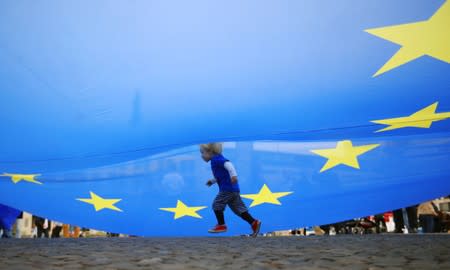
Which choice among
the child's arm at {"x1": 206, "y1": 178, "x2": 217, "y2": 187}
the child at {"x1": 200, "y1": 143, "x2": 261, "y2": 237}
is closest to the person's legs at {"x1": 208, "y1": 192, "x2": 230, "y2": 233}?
the child at {"x1": 200, "y1": 143, "x2": 261, "y2": 237}

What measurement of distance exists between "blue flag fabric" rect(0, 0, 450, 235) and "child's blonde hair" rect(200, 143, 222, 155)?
0.25 m

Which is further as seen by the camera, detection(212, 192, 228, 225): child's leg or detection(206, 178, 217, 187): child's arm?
detection(206, 178, 217, 187): child's arm

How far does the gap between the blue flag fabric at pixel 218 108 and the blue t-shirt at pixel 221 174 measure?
1.01ft

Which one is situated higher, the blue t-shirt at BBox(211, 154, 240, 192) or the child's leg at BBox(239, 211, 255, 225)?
the blue t-shirt at BBox(211, 154, 240, 192)

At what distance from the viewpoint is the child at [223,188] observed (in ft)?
13.3

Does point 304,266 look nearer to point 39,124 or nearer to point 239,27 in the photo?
point 239,27

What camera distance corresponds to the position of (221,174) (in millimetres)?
4223

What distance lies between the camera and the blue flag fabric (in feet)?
9.41

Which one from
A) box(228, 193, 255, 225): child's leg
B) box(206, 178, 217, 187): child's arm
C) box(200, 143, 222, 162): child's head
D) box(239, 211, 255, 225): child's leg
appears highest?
box(200, 143, 222, 162): child's head

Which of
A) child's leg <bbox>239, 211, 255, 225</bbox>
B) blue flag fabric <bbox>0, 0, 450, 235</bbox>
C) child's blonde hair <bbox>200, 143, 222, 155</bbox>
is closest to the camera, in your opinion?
blue flag fabric <bbox>0, 0, 450, 235</bbox>

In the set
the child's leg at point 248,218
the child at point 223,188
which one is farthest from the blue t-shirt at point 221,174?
the child's leg at point 248,218

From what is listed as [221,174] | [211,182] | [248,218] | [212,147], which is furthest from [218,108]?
[248,218]

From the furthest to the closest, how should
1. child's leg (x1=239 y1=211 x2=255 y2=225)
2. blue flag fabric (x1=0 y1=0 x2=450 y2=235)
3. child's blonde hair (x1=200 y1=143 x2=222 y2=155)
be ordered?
child's blonde hair (x1=200 y1=143 x2=222 y2=155) < child's leg (x1=239 y1=211 x2=255 y2=225) < blue flag fabric (x1=0 y1=0 x2=450 y2=235)

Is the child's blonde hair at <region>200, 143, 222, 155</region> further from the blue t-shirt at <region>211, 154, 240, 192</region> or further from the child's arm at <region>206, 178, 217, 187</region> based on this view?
the child's arm at <region>206, 178, 217, 187</region>
